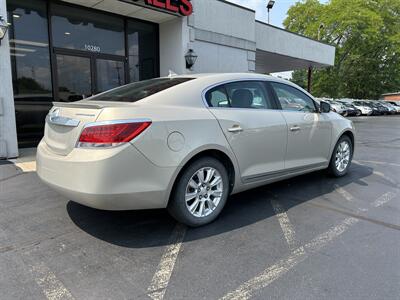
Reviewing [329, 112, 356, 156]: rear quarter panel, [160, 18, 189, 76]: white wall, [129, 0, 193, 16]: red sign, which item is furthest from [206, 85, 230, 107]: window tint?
[160, 18, 189, 76]: white wall

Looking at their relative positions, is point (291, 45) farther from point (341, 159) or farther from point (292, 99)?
point (292, 99)

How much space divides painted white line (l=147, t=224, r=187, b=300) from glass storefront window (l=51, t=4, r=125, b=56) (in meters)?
7.19

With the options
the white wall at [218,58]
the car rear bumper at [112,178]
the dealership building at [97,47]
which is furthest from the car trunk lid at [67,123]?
the white wall at [218,58]

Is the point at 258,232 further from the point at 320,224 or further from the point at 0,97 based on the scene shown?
the point at 0,97

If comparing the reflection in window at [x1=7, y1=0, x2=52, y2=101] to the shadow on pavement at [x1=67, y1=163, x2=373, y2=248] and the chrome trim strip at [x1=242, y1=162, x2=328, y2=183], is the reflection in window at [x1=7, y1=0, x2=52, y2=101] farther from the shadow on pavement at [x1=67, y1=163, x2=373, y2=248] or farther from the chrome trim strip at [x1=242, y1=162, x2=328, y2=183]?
the chrome trim strip at [x1=242, y1=162, x2=328, y2=183]

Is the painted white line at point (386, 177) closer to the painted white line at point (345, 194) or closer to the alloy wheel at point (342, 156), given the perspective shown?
the alloy wheel at point (342, 156)

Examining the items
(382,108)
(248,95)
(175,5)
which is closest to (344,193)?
(248,95)

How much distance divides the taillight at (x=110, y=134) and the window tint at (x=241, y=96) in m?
1.00

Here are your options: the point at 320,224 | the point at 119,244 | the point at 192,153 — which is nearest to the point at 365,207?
the point at 320,224

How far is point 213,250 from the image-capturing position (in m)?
2.99

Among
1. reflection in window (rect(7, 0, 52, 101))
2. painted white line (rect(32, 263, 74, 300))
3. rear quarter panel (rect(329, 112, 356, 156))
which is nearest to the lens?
painted white line (rect(32, 263, 74, 300))

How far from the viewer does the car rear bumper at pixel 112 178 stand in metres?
2.80

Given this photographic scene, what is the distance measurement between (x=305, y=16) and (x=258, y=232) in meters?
37.1

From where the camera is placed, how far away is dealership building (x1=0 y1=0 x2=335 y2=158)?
793cm
